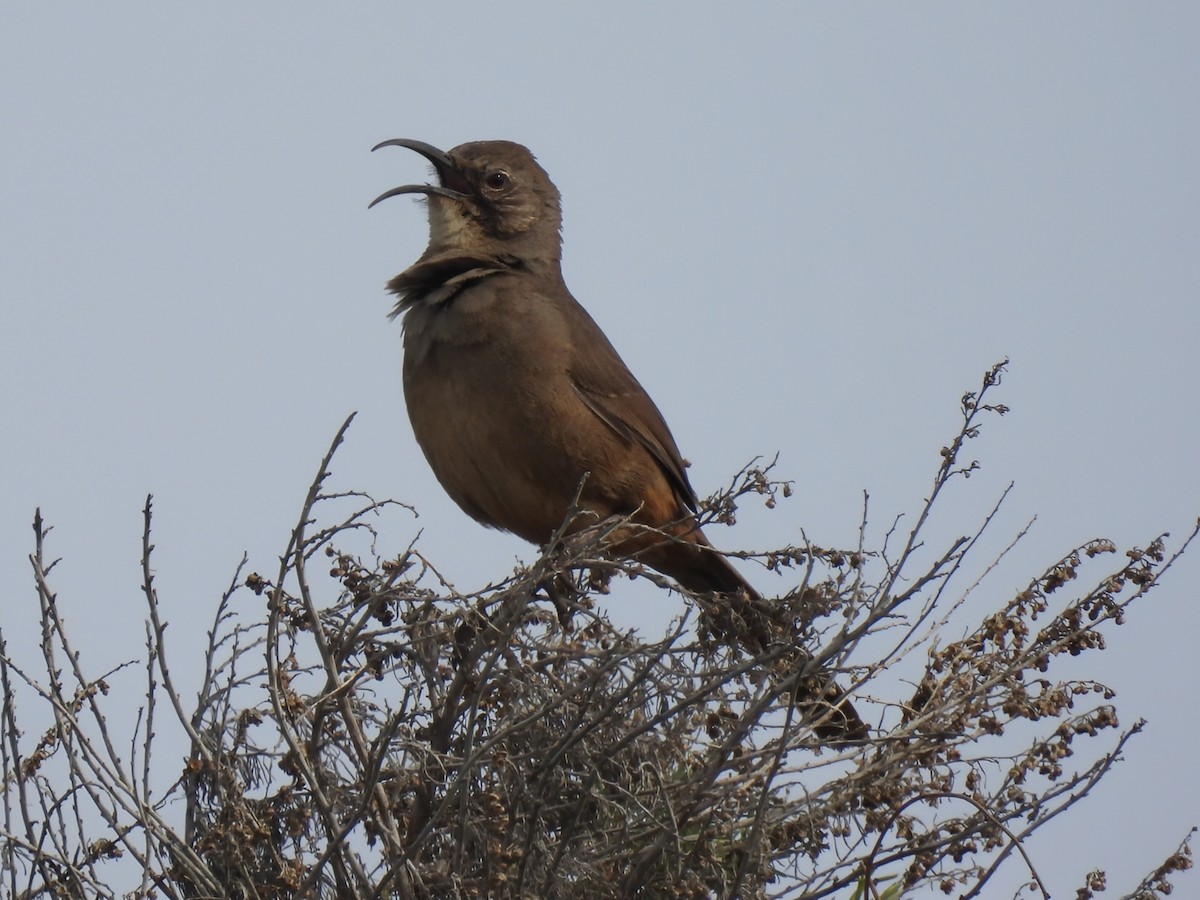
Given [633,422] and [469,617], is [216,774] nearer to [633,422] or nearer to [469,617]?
[469,617]

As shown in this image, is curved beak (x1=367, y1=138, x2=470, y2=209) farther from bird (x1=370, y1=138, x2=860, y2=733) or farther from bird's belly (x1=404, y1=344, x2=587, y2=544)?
bird's belly (x1=404, y1=344, x2=587, y2=544)

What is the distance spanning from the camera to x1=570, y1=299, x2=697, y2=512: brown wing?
5754 mm

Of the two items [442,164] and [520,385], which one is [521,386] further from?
[442,164]

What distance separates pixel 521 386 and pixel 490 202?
108cm

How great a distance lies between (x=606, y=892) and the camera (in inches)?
164

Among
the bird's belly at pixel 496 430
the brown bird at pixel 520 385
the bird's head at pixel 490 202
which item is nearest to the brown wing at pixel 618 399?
the brown bird at pixel 520 385

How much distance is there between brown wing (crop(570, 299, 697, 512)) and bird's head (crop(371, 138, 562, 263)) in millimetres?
366

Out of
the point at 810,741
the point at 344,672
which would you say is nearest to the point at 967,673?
the point at 810,741

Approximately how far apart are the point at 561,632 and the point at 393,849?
2.82ft

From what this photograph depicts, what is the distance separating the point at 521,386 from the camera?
545 cm

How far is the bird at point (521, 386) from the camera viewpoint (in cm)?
545

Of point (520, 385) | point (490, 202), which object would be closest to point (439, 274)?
point (490, 202)

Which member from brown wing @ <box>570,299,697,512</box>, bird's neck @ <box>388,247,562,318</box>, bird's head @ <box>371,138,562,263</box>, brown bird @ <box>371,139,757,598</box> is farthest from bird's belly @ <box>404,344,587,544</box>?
bird's head @ <box>371,138,562,263</box>

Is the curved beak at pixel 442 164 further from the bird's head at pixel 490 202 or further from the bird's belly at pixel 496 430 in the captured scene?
the bird's belly at pixel 496 430
